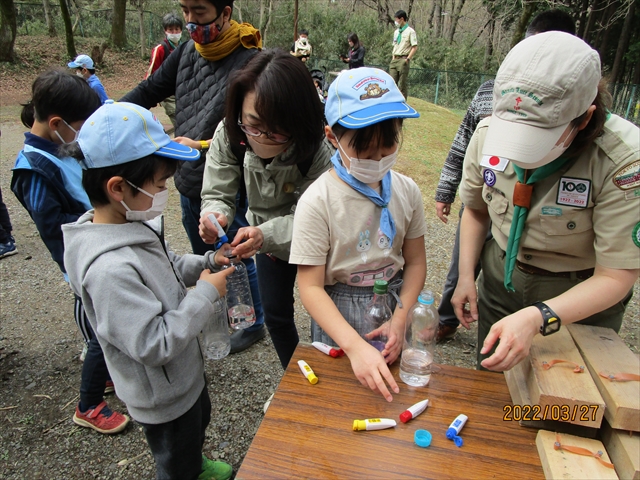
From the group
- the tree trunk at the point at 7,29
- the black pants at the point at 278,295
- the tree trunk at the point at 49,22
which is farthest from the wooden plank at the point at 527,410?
the tree trunk at the point at 49,22

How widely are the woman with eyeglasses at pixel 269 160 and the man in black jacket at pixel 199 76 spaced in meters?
0.39

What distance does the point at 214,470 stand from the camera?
2.14 meters

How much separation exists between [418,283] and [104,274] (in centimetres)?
111

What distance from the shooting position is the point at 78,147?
1.44 metres

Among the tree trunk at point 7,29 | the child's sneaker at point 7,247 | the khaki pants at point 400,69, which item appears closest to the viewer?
Answer: the child's sneaker at point 7,247

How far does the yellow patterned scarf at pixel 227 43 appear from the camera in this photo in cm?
Answer: 246

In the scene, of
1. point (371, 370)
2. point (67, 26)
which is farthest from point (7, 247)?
point (67, 26)

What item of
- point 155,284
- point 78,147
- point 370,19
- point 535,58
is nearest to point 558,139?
point 535,58

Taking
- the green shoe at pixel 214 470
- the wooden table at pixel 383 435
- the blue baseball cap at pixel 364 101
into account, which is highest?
the blue baseball cap at pixel 364 101

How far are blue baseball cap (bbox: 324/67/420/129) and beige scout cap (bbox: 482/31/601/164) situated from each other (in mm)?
303

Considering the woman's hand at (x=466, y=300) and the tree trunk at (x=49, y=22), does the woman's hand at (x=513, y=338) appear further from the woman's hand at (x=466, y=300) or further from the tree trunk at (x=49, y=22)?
the tree trunk at (x=49, y=22)

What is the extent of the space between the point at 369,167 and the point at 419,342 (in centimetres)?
73

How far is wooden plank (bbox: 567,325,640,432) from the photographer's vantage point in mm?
1094

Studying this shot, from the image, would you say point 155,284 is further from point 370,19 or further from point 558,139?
point 370,19
